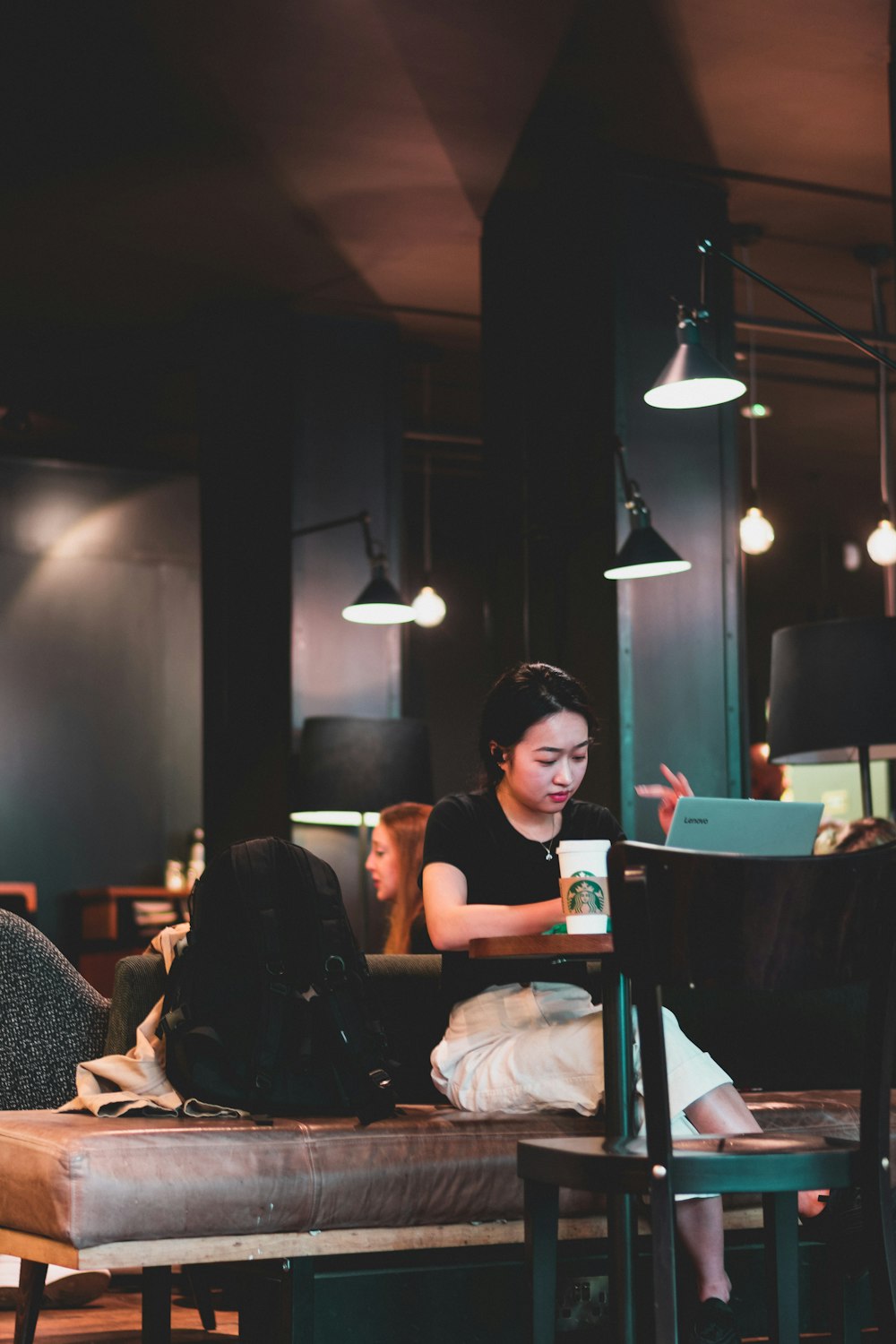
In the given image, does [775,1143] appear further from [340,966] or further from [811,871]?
[340,966]

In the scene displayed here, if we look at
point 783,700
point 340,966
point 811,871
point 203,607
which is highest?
point 203,607

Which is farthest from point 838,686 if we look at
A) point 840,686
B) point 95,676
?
point 95,676

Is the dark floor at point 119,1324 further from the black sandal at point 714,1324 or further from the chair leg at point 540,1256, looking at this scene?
the chair leg at point 540,1256

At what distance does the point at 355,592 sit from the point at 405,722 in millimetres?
1043

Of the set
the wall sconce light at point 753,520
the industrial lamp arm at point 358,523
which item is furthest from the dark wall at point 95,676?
the wall sconce light at point 753,520

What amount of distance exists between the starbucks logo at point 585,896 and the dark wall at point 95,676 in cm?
775

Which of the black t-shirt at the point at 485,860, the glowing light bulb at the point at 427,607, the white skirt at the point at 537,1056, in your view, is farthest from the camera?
the glowing light bulb at the point at 427,607

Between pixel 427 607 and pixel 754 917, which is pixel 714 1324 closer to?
pixel 754 917

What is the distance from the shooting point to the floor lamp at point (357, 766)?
7051 mm

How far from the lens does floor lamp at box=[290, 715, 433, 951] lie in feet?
23.1

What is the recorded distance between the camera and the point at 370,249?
7176mm

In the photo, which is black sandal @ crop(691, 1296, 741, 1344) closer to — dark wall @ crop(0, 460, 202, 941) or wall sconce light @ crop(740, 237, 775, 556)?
wall sconce light @ crop(740, 237, 775, 556)

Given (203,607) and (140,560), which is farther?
(140,560)

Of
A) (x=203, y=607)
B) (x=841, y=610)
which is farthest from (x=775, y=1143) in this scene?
(x=841, y=610)
